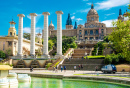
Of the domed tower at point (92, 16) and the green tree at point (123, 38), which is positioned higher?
the domed tower at point (92, 16)

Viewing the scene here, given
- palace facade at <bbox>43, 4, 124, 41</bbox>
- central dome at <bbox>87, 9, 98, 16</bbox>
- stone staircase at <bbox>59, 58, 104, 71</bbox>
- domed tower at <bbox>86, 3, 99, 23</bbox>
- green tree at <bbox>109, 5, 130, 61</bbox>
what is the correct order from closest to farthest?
1. green tree at <bbox>109, 5, 130, 61</bbox>
2. stone staircase at <bbox>59, 58, 104, 71</bbox>
3. palace facade at <bbox>43, 4, 124, 41</bbox>
4. domed tower at <bbox>86, 3, 99, 23</bbox>
5. central dome at <bbox>87, 9, 98, 16</bbox>

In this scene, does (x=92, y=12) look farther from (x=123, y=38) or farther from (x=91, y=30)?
(x=123, y=38)

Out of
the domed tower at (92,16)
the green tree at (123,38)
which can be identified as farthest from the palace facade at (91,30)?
the green tree at (123,38)

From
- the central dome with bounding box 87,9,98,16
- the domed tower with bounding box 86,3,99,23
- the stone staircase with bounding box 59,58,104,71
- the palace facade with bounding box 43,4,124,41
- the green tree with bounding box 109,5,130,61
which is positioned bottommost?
the stone staircase with bounding box 59,58,104,71

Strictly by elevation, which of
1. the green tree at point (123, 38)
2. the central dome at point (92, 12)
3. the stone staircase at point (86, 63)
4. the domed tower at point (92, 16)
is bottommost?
the stone staircase at point (86, 63)

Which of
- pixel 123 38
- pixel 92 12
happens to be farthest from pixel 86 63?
pixel 92 12

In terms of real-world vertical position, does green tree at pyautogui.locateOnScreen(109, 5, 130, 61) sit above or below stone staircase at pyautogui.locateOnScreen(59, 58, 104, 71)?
above

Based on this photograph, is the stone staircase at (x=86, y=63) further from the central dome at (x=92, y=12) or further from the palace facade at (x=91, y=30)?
the central dome at (x=92, y=12)

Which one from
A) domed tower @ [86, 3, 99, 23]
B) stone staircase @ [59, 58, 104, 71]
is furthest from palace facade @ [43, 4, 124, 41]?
stone staircase @ [59, 58, 104, 71]

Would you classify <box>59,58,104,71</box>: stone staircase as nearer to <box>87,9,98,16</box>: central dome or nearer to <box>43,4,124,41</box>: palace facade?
<box>43,4,124,41</box>: palace facade

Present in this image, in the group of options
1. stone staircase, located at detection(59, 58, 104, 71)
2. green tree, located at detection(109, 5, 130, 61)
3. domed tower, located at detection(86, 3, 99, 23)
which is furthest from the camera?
domed tower, located at detection(86, 3, 99, 23)

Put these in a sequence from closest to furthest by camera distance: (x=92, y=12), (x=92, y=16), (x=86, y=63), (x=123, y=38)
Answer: (x=123, y=38) < (x=86, y=63) < (x=92, y=16) < (x=92, y=12)

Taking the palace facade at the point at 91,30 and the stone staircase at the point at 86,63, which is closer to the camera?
the stone staircase at the point at 86,63

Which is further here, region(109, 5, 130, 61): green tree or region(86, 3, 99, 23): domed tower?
region(86, 3, 99, 23): domed tower
